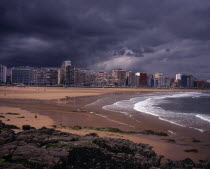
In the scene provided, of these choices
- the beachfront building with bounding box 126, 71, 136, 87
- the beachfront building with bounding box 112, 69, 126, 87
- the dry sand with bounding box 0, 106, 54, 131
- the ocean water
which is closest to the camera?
the dry sand with bounding box 0, 106, 54, 131

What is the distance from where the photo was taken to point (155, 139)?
9.62 meters

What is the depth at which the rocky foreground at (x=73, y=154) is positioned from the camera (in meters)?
4.71

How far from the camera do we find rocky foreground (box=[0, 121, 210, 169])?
4715 mm

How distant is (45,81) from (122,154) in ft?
463

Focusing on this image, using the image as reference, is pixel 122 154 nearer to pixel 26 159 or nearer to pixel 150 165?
pixel 150 165

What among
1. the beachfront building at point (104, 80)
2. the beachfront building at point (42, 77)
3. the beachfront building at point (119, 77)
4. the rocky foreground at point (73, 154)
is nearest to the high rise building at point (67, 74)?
the beachfront building at point (42, 77)

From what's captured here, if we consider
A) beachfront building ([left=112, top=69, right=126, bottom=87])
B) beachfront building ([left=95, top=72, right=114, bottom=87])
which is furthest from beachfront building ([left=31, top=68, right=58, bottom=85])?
beachfront building ([left=112, top=69, right=126, bottom=87])

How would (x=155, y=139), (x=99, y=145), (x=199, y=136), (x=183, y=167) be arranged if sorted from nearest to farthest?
(x=183, y=167)
(x=99, y=145)
(x=155, y=139)
(x=199, y=136)

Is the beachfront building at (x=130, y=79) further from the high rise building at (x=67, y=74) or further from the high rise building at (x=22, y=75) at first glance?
the high rise building at (x=22, y=75)

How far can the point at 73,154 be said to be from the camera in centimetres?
532

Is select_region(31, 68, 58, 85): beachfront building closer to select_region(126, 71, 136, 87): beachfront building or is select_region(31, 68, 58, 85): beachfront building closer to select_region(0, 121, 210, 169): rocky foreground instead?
select_region(126, 71, 136, 87): beachfront building

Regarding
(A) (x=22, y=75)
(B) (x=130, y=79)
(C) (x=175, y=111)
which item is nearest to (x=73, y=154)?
(C) (x=175, y=111)

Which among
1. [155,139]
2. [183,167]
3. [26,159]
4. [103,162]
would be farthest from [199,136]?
[26,159]

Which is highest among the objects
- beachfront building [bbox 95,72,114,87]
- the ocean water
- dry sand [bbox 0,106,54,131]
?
beachfront building [bbox 95,72,114,87]
